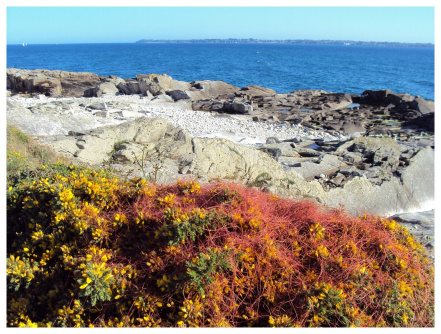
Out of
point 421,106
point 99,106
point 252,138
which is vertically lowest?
point 252,138

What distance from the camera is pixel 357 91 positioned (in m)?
43.0

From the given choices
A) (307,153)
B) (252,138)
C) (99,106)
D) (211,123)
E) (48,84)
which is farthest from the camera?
(48,84)

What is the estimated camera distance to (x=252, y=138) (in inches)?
640

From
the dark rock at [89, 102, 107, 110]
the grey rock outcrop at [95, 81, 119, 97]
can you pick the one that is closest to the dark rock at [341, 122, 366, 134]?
the dark rock at [89, 102, 107, 110]

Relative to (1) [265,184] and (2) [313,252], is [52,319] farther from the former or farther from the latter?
(1) [265,184]

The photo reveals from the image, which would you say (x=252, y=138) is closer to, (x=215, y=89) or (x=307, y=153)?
(x=307, y=153)

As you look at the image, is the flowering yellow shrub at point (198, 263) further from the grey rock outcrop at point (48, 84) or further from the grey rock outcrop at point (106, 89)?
the grey rock outcrop at point (48, 84)

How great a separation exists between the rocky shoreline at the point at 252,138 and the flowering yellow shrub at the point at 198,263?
1114mm

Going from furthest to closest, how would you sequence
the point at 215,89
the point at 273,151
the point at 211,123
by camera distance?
the point at 215,89, the point at 211,123, the point at 273,151

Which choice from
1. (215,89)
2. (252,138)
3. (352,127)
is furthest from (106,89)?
(352,127)

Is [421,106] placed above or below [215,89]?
below

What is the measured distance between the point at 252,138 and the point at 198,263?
13550mm

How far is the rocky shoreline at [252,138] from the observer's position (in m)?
7.98

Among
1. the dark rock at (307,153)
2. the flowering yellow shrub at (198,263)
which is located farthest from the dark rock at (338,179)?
the flowering yellow shrub at (198,263)
